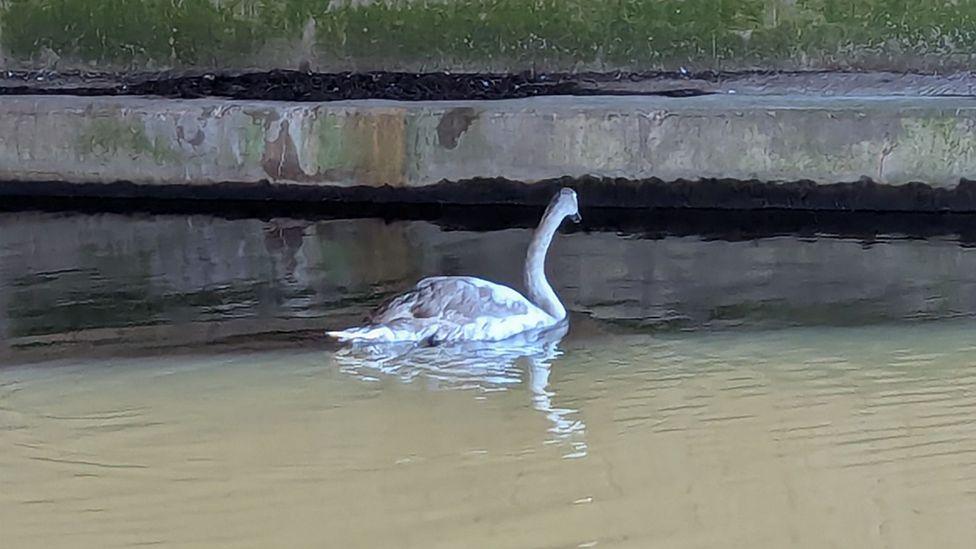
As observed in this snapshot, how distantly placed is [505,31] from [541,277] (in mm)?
4017

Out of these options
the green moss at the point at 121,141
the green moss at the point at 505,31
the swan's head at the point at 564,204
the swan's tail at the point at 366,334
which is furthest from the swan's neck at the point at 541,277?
the green moss at the point at 505,31

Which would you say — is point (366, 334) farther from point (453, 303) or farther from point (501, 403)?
point (501, 403)

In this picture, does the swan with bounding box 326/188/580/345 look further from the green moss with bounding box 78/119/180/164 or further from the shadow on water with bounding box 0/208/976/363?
the green moss with bounding box 78/119/180/164

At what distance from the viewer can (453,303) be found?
525 cm

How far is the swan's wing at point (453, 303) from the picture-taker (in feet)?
17.2

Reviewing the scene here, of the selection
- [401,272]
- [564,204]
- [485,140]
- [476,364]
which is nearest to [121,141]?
[485,140]

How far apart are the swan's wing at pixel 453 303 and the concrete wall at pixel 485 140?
2385 mm

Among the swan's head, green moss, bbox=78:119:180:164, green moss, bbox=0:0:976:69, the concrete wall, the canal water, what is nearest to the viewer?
the canal water

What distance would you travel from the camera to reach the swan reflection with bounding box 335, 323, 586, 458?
4629 millimetres

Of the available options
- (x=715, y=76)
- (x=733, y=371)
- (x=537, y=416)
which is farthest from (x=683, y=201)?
(x=537, y=416)

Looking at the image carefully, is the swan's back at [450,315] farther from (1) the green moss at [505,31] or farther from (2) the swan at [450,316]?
(1) the green moss at [505,31]

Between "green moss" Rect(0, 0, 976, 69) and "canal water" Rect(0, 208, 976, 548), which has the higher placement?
"green moss" Rect(0, 0, 976, 69)

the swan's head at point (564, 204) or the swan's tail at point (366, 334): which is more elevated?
the swan's head at point (564, 204)

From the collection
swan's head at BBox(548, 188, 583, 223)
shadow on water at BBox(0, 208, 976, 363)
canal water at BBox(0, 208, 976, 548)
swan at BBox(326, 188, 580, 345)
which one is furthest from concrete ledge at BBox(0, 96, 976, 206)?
swan at BBox(326, 188, 580, 345)
